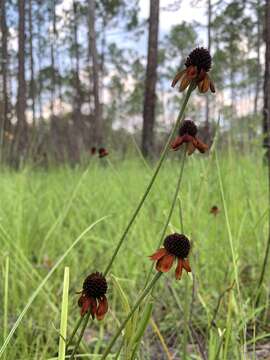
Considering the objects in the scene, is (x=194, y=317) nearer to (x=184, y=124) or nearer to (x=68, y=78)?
(x=184, y=124)

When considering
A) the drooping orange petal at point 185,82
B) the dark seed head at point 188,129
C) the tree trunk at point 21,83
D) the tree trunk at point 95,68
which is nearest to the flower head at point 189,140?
the dark seed head at point 188,129

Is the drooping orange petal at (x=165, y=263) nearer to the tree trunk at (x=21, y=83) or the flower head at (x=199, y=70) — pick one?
the flower head at (x=199, y=70)

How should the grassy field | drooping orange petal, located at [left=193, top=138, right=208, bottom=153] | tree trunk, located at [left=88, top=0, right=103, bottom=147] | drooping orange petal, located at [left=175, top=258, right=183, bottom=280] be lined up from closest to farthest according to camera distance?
drooping orange petal, located at [left=175, top=258, right=183, bottom=280] → drooping orange petal, located at [left=193, top=138, right=208, bottom=153] → the grassy field → tree trunk, located at [left=88, top=0, right=103, bottom=147]

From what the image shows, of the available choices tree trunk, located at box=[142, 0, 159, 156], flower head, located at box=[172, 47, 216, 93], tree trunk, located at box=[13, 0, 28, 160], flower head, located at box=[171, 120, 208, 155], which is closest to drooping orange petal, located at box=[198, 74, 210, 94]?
flower head, located at box=[172, 47, 216, 93]

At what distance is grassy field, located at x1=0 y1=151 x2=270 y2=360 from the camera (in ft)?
3.60

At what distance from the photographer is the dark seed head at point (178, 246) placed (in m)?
0.52

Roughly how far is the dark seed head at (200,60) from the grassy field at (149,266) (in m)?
0.28

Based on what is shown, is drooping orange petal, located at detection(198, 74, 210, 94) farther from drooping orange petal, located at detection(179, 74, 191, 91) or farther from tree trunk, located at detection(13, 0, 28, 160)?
tree trunk, located at detection(13, 0, 28, 160)

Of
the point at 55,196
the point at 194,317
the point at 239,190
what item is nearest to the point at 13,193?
the point at 55,196

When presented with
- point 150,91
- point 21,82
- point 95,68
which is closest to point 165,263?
point 21,82

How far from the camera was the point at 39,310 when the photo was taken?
145cm

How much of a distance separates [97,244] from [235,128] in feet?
2.82

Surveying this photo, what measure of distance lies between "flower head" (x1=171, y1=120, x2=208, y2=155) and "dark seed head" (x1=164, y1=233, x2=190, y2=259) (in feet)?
0.57

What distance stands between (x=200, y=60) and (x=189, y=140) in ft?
0.56
